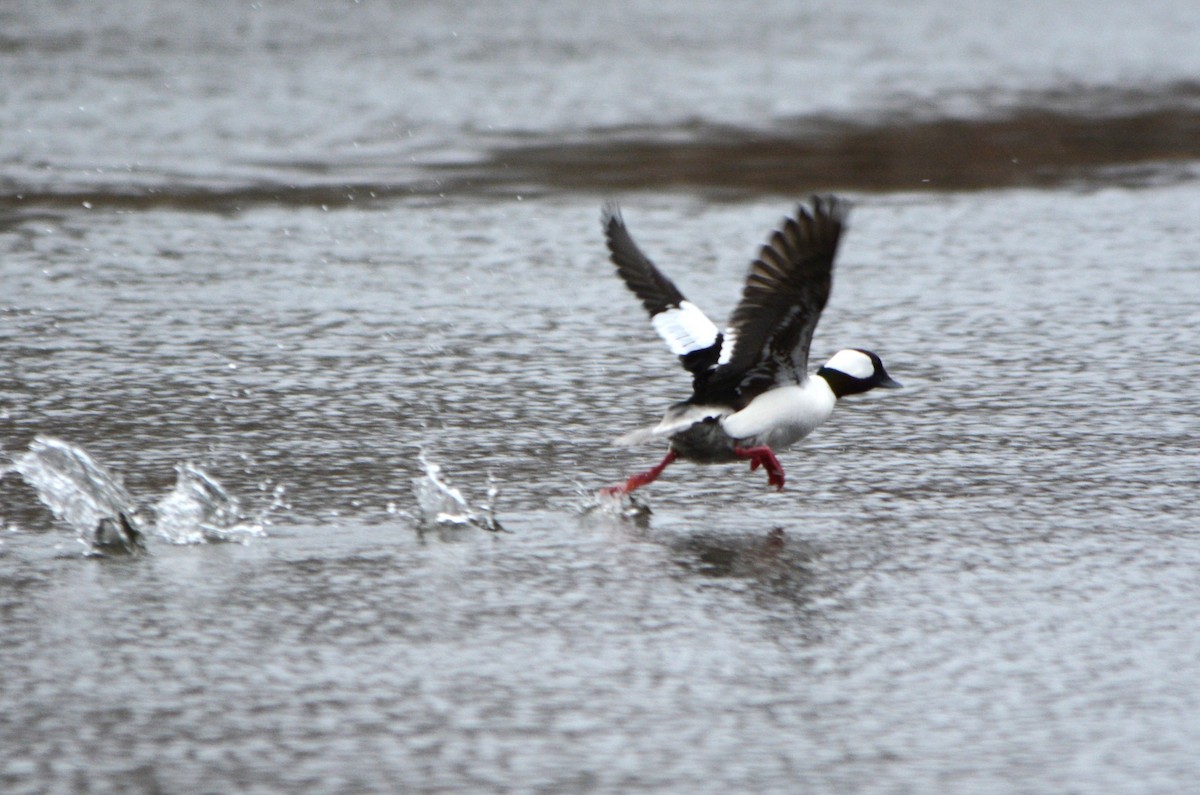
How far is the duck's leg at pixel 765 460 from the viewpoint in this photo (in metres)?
6.36

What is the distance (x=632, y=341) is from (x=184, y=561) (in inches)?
141

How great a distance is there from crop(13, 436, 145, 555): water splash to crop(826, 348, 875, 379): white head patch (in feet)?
7.66

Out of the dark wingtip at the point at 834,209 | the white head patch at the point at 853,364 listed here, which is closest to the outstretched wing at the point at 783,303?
the dark wingtip at the point at 834,209

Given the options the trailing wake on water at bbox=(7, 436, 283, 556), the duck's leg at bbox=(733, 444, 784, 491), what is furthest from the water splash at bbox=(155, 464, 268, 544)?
the duck's leg at bbox=(733, 444, 784, 491)

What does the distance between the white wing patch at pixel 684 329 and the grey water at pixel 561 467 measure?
46cm

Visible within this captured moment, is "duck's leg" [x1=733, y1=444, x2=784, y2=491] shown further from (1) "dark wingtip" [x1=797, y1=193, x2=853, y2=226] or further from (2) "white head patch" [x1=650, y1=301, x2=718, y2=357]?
(1) "dark wingtip" [x1=797, y1=193, x2=853, y2=226]

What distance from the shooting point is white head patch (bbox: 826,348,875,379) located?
22.4 ft

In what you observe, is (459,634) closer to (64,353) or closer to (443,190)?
(64,353)

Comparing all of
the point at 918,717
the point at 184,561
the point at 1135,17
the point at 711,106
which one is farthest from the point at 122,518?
the point at 1135,17

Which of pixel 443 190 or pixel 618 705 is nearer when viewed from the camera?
pixel 618 705

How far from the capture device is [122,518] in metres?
5.89

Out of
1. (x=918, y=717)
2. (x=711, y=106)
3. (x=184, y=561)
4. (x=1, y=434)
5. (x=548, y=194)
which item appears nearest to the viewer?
(x=918, y=717)

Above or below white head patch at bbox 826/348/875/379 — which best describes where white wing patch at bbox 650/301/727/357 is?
above

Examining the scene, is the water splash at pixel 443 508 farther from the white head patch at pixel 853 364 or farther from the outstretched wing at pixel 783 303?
the white head patch at pixel 853 364
